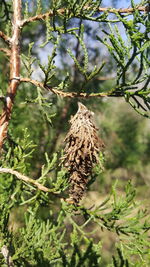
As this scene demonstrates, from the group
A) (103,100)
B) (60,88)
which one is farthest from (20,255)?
(103,100)

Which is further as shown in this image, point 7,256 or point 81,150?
point 7,256

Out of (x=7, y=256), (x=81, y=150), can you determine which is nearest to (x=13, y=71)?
(x=81, y=150)

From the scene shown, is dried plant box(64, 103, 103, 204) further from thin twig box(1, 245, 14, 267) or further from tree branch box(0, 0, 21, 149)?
thin twig box(1, 245, 14, 267)

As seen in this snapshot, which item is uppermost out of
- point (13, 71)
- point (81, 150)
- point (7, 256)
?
point (13, 71)

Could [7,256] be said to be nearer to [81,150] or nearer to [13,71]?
[81,150]

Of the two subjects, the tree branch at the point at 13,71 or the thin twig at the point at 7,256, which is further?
the thin twig at the point at 7,256

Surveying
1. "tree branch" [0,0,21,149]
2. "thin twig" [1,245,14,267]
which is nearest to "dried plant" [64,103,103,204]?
"tree branch" [0,0,21,149]

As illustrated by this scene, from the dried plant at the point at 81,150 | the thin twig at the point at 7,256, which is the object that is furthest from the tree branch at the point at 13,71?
the thin twig at the point at 7,256

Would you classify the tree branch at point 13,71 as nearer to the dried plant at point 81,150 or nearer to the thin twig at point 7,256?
the dried plant at point 81,150

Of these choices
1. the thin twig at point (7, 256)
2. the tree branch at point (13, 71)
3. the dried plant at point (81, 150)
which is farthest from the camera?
the thin twig at point (7, 256)

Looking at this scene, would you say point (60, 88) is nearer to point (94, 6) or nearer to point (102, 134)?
point (94, 6)
